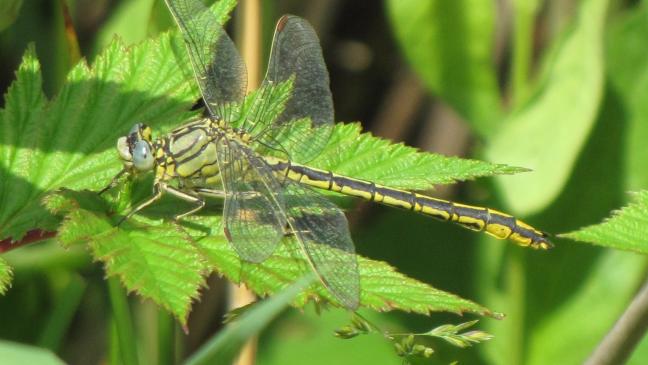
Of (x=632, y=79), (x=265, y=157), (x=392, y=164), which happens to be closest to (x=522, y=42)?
(x=632, y=79)

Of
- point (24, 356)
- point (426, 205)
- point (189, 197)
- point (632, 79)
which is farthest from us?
point (632, 79)

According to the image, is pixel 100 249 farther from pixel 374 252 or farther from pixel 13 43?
pixel 13 43

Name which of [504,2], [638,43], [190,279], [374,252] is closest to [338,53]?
[504,2]

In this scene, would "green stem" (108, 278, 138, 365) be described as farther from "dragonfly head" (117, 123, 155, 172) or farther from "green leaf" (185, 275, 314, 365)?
"green leaf" (185, 275, 314, 365)

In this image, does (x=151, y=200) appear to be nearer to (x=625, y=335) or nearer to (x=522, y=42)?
(x=625, y=335)

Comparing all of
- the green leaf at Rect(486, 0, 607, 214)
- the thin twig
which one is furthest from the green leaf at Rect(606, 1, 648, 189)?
the thin twig
